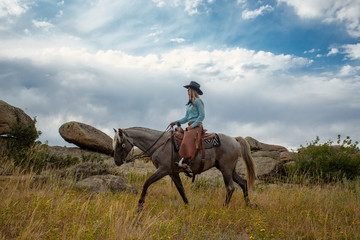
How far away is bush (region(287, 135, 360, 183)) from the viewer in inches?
500

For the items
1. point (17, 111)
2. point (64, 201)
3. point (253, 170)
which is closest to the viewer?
point (64, 201)

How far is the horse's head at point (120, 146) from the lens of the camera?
22.6 ft

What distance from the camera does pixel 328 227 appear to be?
19.4ft

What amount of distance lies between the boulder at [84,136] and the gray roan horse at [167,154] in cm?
1249

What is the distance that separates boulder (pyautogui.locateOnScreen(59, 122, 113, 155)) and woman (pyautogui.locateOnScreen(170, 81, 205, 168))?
1280 centimetres

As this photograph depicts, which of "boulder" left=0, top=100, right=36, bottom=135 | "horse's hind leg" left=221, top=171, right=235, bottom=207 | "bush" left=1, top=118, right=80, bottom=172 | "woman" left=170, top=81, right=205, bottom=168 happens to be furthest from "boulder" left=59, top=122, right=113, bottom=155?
"horse's hind leg" left=221, top=171, right=235, bottom=207

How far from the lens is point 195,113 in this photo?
7.30m

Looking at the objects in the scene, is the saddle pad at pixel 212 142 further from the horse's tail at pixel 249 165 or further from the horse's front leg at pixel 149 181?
the horse's front leg at pixel 149 181

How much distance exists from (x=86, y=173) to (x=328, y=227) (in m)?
7.91

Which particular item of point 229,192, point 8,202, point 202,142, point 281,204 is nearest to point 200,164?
point 202,142

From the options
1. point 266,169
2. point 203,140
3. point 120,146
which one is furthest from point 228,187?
point 266,169

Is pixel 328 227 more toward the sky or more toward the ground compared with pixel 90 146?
more toward the ground

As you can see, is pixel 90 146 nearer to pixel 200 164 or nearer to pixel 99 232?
pixel 200 164

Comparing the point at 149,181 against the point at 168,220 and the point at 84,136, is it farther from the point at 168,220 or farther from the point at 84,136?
the point at 84,136
